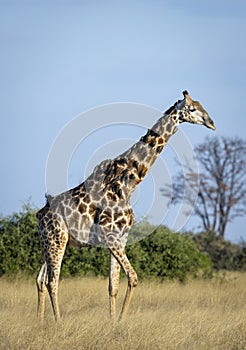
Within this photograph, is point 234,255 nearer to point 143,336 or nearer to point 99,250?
point 99,250

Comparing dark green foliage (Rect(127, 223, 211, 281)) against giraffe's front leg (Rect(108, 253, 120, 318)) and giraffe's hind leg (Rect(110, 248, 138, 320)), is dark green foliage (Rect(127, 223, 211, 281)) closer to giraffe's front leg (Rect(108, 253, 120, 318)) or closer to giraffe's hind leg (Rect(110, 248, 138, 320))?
giraffe's front leg (Rect(108, 253, 120, 318))

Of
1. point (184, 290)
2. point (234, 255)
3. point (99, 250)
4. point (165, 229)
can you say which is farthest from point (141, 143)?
point (234, 255)

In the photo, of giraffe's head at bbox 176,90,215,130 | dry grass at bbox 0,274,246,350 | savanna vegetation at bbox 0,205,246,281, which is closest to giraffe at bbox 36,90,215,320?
giraffe's head at bbox 176,90,215,130

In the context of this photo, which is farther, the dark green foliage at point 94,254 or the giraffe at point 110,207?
the dark green foliage at point 94,254

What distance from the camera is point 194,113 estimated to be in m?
10.0

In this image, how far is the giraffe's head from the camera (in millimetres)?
10000

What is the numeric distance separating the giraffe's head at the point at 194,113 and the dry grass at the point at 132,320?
271 centimetres

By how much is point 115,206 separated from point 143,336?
247cm

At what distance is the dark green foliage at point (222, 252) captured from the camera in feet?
73.2

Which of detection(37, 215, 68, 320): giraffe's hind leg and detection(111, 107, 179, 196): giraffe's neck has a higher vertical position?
detection(111, 107, 179, 196): giraffe's neck

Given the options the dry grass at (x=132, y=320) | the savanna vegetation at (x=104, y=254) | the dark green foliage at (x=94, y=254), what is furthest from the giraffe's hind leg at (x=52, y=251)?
the dark green foliage at (x=94, y=254)

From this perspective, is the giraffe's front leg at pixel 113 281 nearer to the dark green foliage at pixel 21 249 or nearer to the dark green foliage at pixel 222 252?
the dark green foliage at pixel 21 249

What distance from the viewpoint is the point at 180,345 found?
7.84 metres

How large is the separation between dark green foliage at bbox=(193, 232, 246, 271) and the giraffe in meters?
12.5
